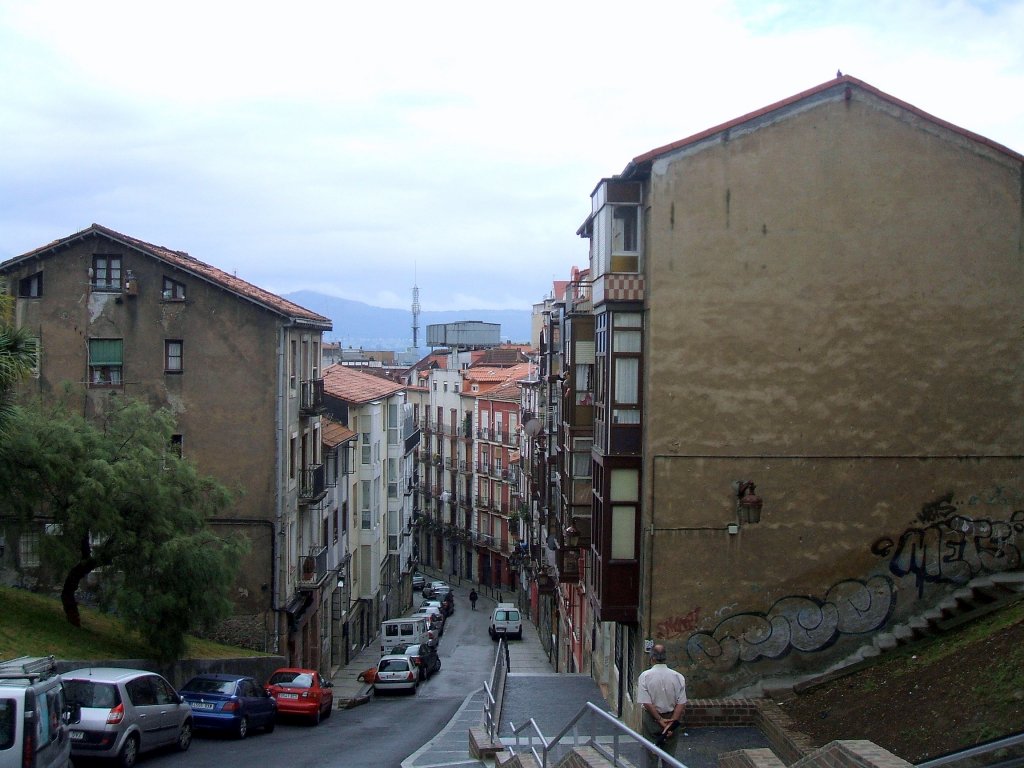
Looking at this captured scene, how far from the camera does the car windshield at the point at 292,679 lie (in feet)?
95.2

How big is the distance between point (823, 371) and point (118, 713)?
44.8ft

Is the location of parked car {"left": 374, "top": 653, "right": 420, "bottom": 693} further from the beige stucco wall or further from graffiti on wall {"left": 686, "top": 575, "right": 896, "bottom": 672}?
graffiti on wall {"left": 686, "top": 575, "right": 896, "bottom": 672}

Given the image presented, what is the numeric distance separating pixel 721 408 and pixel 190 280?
18112 millimetres

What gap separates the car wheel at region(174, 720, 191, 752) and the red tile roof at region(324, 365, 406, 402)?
25920 mm

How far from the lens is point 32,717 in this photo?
1377cm

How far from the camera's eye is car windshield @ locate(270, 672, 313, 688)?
95.2 feet

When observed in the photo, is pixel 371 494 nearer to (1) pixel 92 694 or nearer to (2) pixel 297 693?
(2) pixel 297 693

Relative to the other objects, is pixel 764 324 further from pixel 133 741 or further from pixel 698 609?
pixel 133 741

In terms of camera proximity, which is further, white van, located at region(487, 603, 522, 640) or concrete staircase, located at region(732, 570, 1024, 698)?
white van, located at region(487, 603, 522, 640)

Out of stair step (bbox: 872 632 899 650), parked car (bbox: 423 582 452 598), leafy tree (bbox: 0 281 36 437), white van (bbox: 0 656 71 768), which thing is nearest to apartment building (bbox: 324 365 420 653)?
parked car (bbox: 423 582 452 598)

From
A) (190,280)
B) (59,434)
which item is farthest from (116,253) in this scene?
(59,434)

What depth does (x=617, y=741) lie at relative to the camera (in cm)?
1121

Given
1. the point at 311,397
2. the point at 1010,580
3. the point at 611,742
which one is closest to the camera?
the point at 611,742

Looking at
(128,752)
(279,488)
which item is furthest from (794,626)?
(279,488)
